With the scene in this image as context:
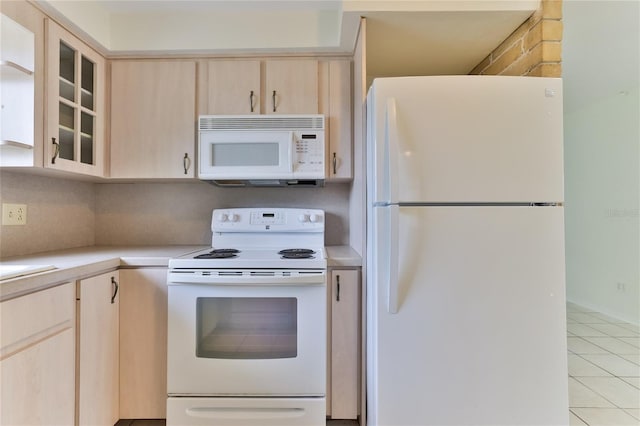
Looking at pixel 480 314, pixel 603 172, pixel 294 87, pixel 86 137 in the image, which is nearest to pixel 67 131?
pixel 86 137

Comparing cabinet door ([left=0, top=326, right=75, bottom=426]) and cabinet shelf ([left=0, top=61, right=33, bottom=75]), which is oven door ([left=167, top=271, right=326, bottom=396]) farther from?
cabinet shelf ([left=0, top=61, right=33, bottom=75])

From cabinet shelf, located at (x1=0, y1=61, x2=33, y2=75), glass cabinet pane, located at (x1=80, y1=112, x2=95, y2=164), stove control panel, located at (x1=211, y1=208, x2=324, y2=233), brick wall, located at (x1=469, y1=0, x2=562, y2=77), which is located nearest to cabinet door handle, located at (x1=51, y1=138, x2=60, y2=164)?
glass cabinet pane, located at (x1=80, y1=112, x2=95, y2=164)

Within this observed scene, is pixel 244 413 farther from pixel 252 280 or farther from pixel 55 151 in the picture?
pixel 55 151

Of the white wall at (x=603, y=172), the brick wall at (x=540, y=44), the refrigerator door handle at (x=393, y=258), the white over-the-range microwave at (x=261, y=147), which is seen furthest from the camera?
the white wall at (x=603, y=172)

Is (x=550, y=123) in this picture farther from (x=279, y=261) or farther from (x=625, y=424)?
(x=625, y=424)

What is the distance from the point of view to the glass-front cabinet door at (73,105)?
4.76ft

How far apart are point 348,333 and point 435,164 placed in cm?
90

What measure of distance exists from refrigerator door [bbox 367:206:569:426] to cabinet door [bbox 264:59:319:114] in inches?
37.9

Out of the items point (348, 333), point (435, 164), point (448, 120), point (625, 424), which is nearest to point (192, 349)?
point (348, 333)

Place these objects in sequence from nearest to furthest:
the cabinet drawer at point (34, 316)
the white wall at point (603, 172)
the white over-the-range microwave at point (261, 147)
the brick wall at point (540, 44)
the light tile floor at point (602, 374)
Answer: the cabinet drawer at point (34, 316) → the brick wall at point (540, 44) → the light tile floor at point (602, 374) → the white over-the-range microwave at point (261, 147) → the white wall at point (603, 172)

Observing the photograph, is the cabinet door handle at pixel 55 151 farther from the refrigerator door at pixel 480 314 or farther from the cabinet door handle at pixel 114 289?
the refrigerator door at pixel 480 314

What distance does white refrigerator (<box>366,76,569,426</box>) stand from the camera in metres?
1.21

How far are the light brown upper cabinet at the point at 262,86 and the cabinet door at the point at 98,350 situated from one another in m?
1.13

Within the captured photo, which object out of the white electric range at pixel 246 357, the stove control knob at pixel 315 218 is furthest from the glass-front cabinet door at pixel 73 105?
the stove control knob at pixel 315 218
